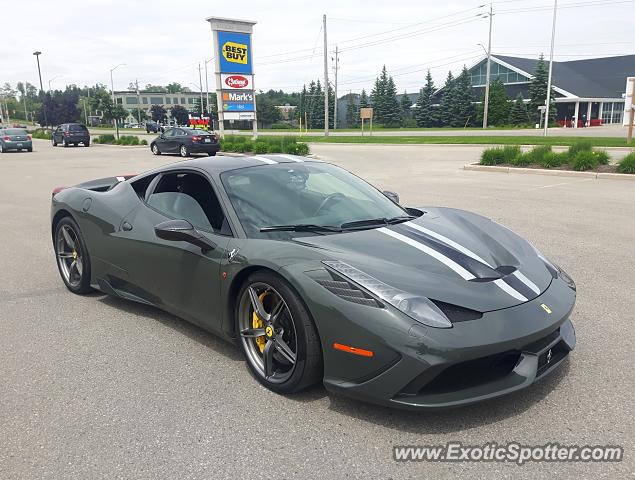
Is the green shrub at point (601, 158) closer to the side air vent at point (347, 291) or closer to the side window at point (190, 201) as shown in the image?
the side window at point (190, 201)

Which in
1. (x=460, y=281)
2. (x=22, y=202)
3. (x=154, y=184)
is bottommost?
(x=22, y=202)

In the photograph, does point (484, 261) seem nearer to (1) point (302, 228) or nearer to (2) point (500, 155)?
(1) point (302, 228)

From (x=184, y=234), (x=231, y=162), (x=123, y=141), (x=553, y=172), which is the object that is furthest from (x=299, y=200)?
(x=123, y=141)

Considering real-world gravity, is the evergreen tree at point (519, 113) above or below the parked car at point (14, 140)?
above

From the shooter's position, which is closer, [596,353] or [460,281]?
[460,281]

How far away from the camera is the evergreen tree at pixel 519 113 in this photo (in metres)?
64.3

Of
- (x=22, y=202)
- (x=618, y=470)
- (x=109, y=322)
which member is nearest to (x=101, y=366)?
(x=109, y=322)

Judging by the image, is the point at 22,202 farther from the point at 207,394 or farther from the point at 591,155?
the point at 591,155

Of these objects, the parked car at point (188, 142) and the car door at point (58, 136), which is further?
the car door at point (58, 136)

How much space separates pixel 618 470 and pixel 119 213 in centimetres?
391

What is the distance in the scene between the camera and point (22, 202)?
39.5 ft

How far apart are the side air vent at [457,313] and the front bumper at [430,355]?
3 centimetres

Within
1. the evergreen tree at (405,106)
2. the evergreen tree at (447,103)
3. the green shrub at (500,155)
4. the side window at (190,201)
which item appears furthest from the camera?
the evergreen tree at (405,106)

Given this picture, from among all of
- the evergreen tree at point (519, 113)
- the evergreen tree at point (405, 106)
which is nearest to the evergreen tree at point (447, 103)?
the evergreen tree at point (519, 113)
